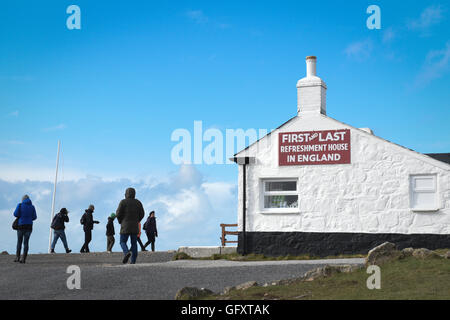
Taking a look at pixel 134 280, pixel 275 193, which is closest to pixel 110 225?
pixel 275 193


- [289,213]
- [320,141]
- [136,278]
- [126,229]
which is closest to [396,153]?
[320,141]

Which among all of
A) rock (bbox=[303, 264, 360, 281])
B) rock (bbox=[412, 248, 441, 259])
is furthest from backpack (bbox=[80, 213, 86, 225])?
rock (bbox=[412, 248, 441, 259])

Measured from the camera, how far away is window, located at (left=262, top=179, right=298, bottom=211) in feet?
67.7

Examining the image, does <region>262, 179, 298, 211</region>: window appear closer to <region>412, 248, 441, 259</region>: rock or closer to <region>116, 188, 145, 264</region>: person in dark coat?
<region>116, 188, 145, 264</region>: person in dark coat

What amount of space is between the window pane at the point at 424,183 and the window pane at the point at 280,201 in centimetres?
437

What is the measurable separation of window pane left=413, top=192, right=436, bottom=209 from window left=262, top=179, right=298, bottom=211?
4.30 metres

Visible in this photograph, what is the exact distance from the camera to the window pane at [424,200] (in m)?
19.2

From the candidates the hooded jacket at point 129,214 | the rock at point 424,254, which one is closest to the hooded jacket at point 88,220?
the hooded jacket at point 129,214

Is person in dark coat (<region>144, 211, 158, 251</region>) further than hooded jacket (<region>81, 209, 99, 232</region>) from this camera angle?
Yes

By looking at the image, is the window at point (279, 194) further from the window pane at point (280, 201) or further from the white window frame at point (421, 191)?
the white window frame at point (421, 191)

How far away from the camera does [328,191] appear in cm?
2009

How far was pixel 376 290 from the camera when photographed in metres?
10.1
